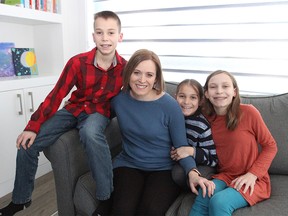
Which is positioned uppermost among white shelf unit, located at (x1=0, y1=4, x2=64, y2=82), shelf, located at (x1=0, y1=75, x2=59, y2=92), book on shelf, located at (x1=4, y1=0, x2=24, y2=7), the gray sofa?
book on shelf, located at (x1=4, y1=0, x2=24, y2=7)

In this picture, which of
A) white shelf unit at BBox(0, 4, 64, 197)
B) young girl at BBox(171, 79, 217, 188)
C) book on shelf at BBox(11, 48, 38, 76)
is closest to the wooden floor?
white shelf unit at BBox(0, 4, 64, 197)

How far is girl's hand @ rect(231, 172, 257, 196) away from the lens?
4.27 ft

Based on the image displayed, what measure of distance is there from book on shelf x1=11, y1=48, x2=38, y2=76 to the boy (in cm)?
100

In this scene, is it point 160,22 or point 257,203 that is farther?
point 160,22

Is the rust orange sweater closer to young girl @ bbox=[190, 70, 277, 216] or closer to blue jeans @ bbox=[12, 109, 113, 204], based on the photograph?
young girl @ bbox=[190, 70, 277, 216]

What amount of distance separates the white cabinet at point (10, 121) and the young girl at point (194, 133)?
1355 millimetres

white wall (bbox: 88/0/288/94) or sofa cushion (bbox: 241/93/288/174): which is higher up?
white wall (bbox: 88/0/288/94)

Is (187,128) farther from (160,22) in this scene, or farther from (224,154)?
(160,22)

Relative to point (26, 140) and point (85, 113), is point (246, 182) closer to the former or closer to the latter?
Result: point (85, 113)

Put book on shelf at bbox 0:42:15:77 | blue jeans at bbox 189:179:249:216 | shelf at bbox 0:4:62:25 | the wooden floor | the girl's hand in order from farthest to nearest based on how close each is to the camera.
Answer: book on shelf at bbox 0:42:15:77, shelf at bbox 0:4:62:25, the wooden floor, the girl's hand, blue jeans at bbox 189:179:249:216

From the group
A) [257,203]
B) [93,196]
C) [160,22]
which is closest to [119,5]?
[160,22]

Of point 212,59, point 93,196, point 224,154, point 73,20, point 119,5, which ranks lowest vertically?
point 93,196

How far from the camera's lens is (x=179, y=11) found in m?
2.40

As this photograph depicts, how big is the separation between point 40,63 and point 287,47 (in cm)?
222
